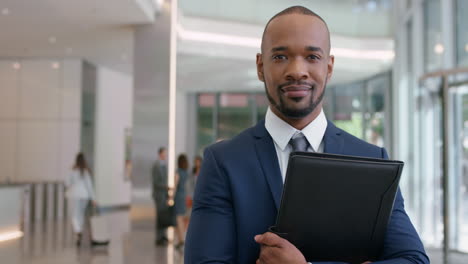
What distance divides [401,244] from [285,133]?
34cm

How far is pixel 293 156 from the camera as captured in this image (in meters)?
0.97

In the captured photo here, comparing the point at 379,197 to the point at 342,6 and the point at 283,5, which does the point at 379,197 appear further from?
the point at 342,6

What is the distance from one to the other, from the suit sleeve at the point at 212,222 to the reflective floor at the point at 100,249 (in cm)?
591

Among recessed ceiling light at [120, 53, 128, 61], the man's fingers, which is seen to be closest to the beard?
the man's fingers

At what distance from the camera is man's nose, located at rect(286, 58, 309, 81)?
108 cm

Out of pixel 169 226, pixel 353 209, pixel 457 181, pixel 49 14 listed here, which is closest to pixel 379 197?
pixel 353 209

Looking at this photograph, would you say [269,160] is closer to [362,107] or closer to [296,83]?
[296,83]

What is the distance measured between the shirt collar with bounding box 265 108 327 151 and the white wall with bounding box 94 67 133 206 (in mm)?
14430

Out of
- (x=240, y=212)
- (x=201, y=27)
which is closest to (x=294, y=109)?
(x=240, y=212)

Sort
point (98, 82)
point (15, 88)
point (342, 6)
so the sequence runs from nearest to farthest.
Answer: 1. point (342, 6)
2. point (15, 88)
3. point (98, 82)

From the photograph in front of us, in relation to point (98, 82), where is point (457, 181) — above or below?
below

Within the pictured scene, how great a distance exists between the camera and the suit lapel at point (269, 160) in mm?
1099

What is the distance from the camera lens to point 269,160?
113cm

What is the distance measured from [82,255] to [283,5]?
467 cm
